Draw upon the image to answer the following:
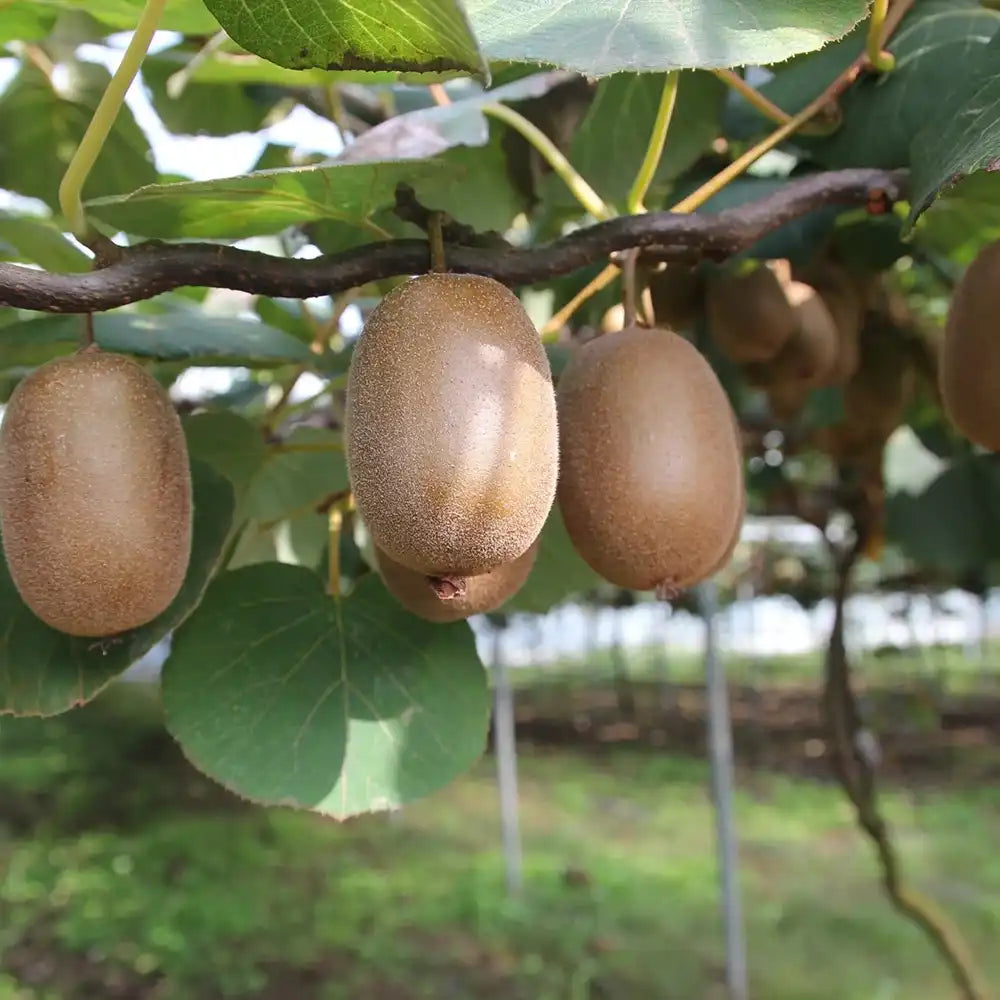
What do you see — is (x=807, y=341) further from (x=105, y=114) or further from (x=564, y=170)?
(x=105, y=114)

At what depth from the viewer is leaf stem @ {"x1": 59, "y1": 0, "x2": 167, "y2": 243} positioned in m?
0.48

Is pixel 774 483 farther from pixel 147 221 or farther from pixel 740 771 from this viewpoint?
pixel 740 771

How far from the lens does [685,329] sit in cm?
130

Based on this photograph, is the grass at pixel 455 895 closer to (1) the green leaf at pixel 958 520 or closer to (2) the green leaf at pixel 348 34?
(1) the green leaf at pixel 958 520

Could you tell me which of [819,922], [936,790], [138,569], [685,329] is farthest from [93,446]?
[936,790]

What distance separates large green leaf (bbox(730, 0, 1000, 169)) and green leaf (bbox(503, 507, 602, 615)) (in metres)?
0.41

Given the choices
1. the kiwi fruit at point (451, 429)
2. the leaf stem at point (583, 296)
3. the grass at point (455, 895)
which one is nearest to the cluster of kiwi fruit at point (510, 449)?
the kiwi fruit at point (451, 429)

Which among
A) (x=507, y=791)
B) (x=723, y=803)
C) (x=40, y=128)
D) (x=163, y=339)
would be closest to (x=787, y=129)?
(x=163, y=339)

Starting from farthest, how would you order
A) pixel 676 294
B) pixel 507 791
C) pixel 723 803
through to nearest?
pixel 507 791
pixel 723 803
pixel 676 294

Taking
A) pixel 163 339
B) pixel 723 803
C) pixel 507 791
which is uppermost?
pixel 163 339

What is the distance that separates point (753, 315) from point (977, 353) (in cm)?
37

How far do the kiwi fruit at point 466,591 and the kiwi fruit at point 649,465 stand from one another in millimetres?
43

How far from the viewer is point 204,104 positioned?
1296mm

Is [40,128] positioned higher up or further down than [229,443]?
higher up
